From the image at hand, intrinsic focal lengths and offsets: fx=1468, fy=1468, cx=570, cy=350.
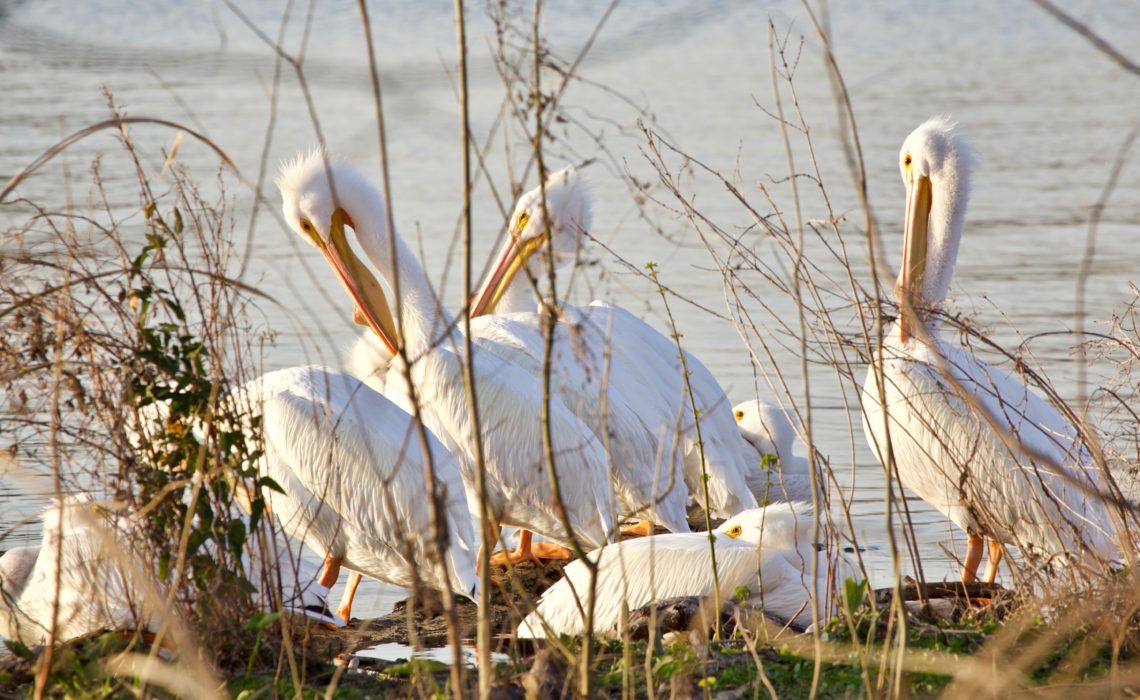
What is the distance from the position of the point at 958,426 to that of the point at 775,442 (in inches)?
48.0

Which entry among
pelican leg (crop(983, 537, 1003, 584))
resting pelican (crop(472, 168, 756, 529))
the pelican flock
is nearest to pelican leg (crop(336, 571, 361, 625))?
the pelican flock

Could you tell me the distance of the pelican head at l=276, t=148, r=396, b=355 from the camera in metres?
6.18

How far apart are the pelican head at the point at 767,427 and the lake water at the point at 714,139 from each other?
22 centimetres

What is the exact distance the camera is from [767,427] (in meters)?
6.22

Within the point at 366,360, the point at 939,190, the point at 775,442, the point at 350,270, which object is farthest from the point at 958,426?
the point at 350,270

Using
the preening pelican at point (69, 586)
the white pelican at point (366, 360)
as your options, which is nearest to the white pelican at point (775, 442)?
the white pelican at point (366, 360)

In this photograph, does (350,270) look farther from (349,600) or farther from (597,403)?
(349,600)

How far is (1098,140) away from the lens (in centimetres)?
1342

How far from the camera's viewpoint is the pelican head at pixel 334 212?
20.3ft

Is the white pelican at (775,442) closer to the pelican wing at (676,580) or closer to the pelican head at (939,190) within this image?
the pelican head at (939,190)

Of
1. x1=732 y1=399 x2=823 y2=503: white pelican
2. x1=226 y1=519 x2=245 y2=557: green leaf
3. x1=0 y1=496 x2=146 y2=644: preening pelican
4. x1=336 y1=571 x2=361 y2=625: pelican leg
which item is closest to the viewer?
x1=226 y1=519 x2=245 y2=557: green leaf

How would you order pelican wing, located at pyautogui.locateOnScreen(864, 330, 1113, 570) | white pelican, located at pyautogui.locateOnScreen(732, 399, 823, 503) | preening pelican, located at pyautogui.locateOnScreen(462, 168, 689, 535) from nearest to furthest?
pelican wing, located at pyautogui.locateOnScreen(864, 330, 1113, 570) < preening pelican, located at pyautogui.locateOnScreen(462, 168, 689, 535) < white pelican, located at pyautogui.locateOnScreen(732, 399, 823, 503)

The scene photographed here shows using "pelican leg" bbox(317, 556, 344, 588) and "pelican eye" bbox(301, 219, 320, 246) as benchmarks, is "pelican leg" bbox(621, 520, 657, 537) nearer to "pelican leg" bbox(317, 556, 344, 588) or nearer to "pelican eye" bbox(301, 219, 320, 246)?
"pelican leg" bbox(317, 556, 344, 588)

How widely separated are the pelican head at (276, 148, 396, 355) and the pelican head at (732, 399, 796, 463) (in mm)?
1610
